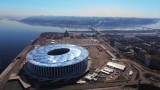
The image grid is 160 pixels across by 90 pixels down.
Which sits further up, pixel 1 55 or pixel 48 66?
pixel 48 66

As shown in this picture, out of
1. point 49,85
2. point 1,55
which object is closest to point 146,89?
point 49,85

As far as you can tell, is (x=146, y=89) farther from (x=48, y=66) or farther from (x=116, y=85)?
(x=48, y=66)

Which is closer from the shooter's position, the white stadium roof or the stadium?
the stadium

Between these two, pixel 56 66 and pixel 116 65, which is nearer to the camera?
pixel 56 66

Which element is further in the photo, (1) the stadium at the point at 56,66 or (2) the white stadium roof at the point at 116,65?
(2) the white stadium roof at the point at 116,65

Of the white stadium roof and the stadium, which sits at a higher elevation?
the stadium

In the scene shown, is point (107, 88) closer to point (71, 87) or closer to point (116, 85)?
point (116, 85)

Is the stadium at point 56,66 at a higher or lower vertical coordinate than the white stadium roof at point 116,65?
higher

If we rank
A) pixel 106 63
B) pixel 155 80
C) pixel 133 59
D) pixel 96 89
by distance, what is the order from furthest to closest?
1. pixel 133 59
2. pixel 106 63
3. pixel 155 80
4. pixel 96 89

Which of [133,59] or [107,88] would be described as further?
[133,59]

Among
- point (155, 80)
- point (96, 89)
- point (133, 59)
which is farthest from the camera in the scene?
point (133, 59)

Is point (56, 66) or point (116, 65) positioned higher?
point (56, 66)
